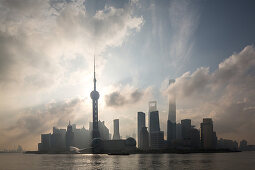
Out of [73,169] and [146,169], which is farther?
[73,169]

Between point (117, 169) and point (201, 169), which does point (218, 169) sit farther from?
point (117, 169)

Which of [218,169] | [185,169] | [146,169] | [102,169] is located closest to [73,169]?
[102,169]

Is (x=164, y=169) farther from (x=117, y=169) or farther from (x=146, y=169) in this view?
(x=117, y=169)

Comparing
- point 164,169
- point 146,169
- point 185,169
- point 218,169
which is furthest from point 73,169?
point 218,169

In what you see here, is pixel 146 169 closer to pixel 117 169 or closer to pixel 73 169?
pixel 117 169

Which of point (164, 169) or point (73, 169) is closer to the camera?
point (164, 169)

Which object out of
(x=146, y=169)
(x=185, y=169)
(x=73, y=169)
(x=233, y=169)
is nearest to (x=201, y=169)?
(x=185, y=169)
